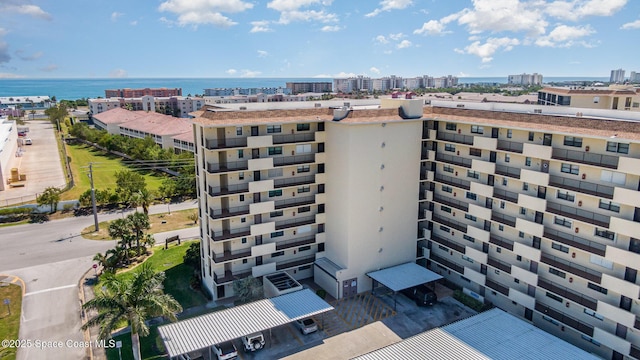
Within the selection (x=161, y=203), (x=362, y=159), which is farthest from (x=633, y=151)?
(x=161, y=203)

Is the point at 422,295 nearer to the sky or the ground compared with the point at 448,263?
nearer to the ground

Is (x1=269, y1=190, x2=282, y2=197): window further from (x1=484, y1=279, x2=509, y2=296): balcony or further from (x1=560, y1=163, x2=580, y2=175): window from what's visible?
(x1=560, y1=163, x2=580, y2=175): window

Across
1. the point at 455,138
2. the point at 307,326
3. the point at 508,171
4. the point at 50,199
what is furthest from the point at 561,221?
the point at 50,199

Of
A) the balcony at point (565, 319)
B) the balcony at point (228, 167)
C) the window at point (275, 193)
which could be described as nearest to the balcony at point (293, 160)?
the window at point (275, 193)

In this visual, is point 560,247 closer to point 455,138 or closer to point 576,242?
point 576,242

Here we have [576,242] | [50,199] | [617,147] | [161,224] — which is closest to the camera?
[617,147]

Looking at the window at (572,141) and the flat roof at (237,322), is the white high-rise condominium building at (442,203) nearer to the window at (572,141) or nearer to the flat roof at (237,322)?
the window at (572,141)

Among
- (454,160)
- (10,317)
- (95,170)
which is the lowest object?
(10,317)
